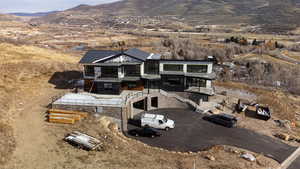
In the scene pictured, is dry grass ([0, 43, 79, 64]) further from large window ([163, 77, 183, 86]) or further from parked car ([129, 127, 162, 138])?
parked car ([129, 127, 162, 138])

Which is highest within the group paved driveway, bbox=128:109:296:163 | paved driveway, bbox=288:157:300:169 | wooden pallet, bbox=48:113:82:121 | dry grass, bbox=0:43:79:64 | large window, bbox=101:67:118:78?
dry grass, bbox=0:43:79:64

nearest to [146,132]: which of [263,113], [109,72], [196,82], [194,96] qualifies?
[109,72]

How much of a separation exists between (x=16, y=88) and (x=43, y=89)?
4155 mm

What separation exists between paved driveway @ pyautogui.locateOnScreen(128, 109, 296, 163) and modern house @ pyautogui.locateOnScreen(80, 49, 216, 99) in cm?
853

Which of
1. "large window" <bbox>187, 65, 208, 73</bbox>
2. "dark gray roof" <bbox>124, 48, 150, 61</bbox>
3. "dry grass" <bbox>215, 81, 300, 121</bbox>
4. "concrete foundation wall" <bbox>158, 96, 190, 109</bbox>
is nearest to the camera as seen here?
"dark gray roof" <bbox>124, 48, 150, 61</bbox>

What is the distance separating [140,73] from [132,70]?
144cm

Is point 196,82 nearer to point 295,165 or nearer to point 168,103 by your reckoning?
point 168,103

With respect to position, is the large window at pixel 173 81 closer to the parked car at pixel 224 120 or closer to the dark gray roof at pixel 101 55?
the dark gray roof at pixel 101 55

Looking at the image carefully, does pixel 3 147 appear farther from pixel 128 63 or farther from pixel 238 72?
pixel 238 72

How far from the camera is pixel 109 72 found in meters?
35.4

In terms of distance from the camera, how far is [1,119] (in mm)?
26281

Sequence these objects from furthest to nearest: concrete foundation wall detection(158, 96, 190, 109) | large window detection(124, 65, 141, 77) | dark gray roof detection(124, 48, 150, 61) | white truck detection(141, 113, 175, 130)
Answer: concrete foundation wall detection(158, 96, 190, 109)
large window detection(124, 65, 141, 77)
dark gray roof detection(124, 48, 150, 61)
white truck detection(141, 113, 175, 130)

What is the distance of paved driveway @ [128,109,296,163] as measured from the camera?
25016 millimetres

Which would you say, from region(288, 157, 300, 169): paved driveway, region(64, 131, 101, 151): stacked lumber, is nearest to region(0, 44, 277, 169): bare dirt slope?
region(64, 131, 101, 151): stacked lumber
